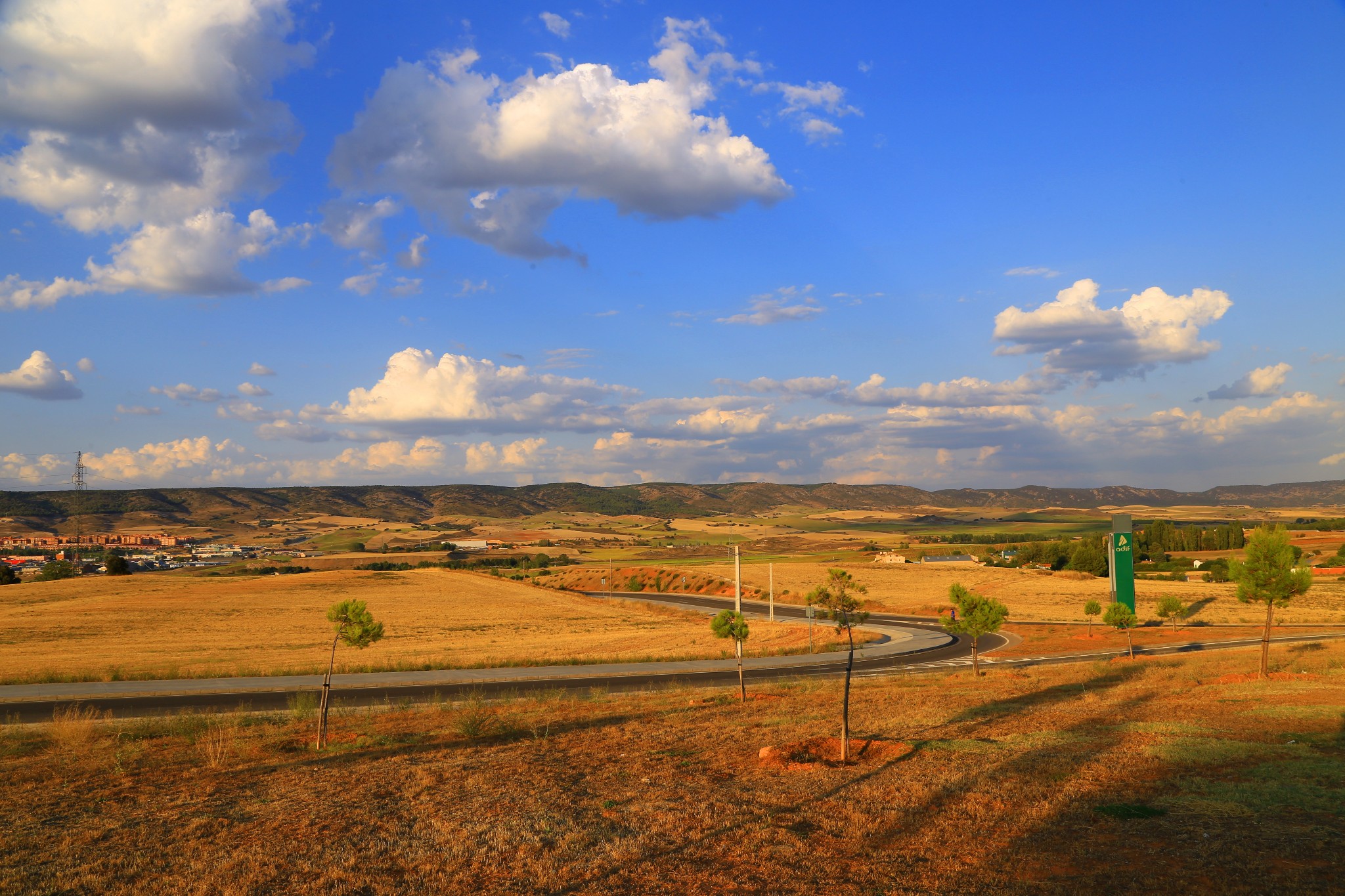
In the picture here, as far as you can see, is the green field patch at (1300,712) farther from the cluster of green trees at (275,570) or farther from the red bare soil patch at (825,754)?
the cluster of green trees at (275,570)

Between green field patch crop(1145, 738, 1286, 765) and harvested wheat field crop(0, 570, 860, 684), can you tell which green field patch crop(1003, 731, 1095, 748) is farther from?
harvested wheat field crop(0, 570, 860, 684)

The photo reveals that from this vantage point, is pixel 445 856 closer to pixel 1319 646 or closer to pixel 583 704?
pixel 583 704

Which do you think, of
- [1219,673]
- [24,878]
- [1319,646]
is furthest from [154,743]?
[1319,646]

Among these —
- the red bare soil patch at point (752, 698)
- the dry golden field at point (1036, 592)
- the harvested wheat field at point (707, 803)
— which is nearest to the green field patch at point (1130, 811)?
the harvested wheat field at point (707, 803)

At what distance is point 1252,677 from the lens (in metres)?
25.8

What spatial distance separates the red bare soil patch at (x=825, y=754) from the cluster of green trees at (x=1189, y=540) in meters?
144

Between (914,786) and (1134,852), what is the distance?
150 inches

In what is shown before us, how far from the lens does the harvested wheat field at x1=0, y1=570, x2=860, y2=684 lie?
43719mm

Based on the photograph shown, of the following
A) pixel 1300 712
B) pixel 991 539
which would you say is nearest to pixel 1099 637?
pixel 1300 712

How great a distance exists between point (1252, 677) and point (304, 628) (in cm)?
6443

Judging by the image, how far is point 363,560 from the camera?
519 ft

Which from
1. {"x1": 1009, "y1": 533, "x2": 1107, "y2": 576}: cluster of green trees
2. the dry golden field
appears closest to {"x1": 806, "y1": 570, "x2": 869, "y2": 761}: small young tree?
the dry golden field

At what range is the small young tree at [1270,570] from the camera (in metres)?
27.6

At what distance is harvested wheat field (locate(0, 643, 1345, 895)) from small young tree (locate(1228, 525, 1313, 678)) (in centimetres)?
683
